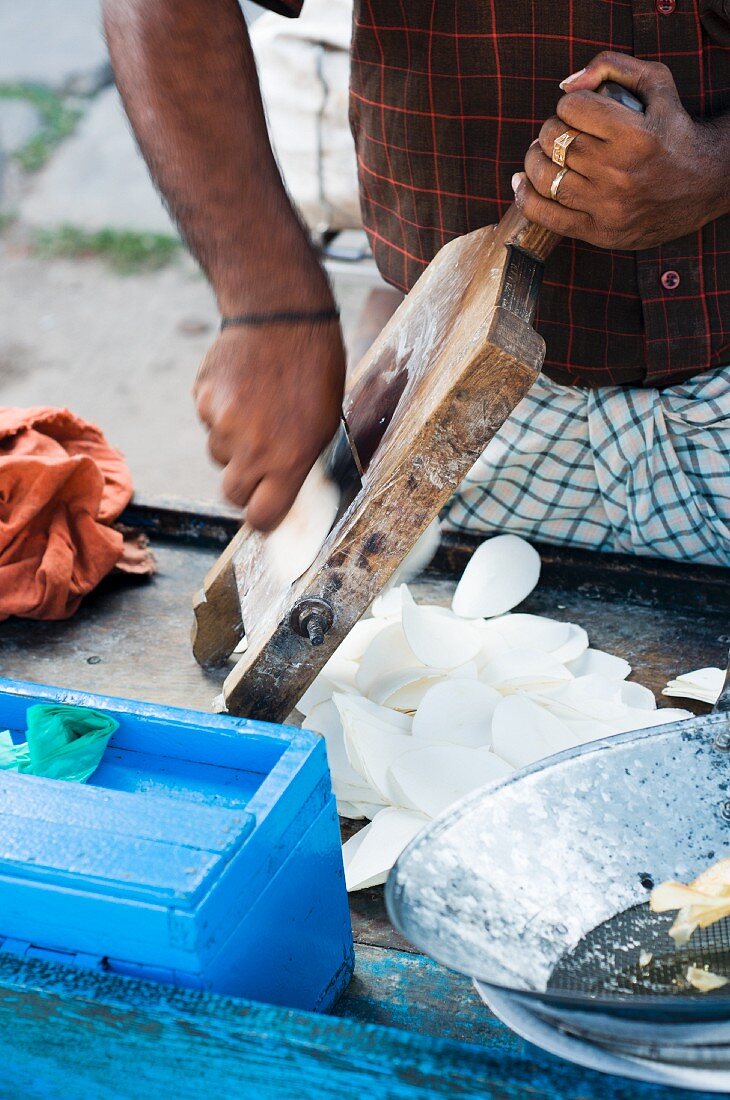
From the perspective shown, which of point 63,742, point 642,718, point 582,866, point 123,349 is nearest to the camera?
point 582,866

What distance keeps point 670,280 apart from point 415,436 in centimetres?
80

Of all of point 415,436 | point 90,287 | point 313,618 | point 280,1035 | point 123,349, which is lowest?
point 123,349

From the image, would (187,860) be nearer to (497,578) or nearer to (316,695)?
(316,695)

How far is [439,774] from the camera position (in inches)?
59.1

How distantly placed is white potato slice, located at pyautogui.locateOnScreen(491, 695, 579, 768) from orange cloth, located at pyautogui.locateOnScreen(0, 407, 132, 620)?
87 cm

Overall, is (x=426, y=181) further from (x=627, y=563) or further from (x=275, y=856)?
(x=275, y=856)

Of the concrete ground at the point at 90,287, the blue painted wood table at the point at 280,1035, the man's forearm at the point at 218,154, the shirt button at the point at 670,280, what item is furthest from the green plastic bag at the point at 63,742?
the concrete ground at the point at 90,287

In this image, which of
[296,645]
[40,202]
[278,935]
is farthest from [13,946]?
[40,202]

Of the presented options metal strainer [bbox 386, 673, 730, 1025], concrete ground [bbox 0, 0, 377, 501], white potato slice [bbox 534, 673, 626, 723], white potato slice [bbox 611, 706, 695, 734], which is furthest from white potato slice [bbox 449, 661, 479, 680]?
concrete ground [bbox 0, 0, 377, 501]

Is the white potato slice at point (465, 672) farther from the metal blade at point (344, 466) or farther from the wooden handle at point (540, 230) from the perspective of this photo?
the wooden handle at point (540, 230)

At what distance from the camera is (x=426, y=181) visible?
1975 millimetres

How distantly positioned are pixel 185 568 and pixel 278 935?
3.84 feet

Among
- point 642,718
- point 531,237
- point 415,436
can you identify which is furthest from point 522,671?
point 531,237

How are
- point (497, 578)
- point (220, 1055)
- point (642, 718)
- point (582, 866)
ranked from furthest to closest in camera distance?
point (497, 578), point (642, 718), point (582, 866), point (220, 1055)
